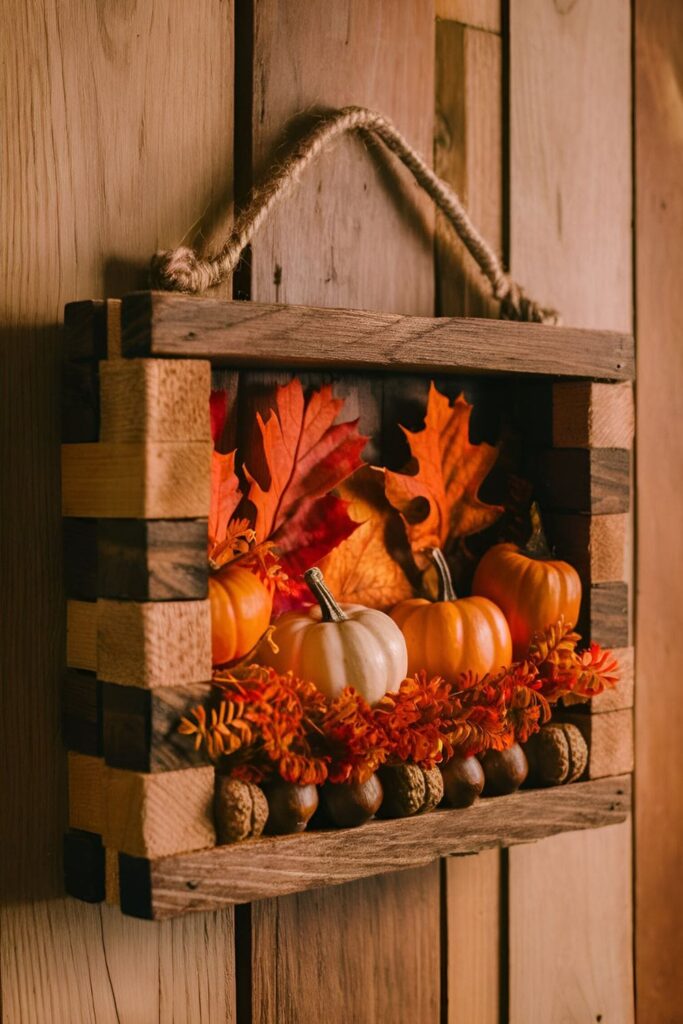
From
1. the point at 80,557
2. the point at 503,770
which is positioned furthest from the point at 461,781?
the point at 80,557

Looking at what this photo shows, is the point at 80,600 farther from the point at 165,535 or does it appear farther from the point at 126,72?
the point at 126,72

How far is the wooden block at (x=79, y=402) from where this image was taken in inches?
39.6

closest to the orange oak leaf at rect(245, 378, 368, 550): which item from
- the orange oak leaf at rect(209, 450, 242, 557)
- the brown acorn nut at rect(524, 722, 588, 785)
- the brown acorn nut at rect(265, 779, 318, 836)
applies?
the orange oak leaf at rect(209, 450, 242, 557)

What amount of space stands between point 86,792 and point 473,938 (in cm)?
52

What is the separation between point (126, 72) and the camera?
1.08 meters

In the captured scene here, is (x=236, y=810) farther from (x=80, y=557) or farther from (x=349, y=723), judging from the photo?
(x=80, y=557)

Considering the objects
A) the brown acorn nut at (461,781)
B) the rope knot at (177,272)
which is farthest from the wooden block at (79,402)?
the brown acorn nut at (461,781)

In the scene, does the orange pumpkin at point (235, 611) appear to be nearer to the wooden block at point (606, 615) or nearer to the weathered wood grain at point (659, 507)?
the wooden block at point (606, 615)

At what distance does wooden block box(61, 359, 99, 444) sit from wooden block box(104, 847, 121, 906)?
0.34 meters

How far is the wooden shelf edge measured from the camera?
3.18ft

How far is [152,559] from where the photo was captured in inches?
37.9

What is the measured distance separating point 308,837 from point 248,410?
38 cm

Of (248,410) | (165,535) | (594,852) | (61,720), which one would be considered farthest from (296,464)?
(594,852)

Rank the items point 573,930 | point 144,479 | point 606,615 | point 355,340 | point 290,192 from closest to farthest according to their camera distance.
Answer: point 144,479 → point 355,340 → point 290,192 → point 606,615 → point 573,930
